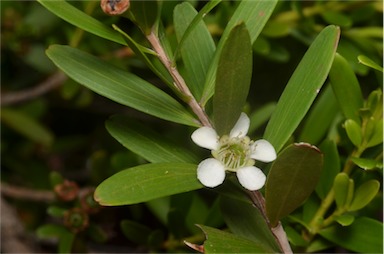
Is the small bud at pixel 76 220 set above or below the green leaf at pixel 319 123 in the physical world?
below

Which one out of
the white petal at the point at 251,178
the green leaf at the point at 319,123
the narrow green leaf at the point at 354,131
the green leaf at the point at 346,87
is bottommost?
the white petal at the point at 251,178

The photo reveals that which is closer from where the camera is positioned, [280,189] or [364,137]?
[280,189]

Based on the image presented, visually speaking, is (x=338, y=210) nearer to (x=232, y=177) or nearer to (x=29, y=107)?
(x=232, y=177)

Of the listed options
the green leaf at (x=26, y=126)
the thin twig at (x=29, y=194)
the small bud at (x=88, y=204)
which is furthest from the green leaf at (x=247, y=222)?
the green leaf at (x=26, y=126)

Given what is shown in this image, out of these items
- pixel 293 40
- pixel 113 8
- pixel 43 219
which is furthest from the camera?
pixel 43 219

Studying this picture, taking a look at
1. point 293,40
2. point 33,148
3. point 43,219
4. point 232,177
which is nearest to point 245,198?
point 232,177

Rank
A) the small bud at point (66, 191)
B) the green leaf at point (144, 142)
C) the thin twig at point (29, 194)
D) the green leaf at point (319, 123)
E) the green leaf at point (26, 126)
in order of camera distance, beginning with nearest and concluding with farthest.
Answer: the green leaf at point (144, 142), the green leaf at point (319, 123), the small bud at point (66, 191), the thin twig at point (29, 194), the green leaf at point (26, 126)

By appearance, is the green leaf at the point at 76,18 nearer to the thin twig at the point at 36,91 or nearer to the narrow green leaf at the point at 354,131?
the narrow green leaf at the point at 354,131

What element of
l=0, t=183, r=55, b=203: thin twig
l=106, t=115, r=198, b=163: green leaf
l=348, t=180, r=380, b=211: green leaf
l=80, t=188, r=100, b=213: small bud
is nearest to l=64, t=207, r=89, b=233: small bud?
l=80, t=188, r=100, b=213: small bud
